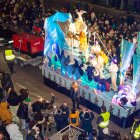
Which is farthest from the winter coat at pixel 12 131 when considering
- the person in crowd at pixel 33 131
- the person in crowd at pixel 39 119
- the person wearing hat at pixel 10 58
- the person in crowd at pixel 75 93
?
the person wearing hat at pixel 10 58

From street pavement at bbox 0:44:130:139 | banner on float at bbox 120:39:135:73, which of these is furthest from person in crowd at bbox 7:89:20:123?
banner on float at bbox 120:39:135:73

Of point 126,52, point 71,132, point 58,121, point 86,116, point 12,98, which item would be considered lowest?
point 71,132

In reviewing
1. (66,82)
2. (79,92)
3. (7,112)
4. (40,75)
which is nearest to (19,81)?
(40,75)

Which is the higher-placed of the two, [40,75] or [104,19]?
[104,19]

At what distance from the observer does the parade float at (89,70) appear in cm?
1398

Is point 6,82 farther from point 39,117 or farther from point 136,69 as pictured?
point 136,69

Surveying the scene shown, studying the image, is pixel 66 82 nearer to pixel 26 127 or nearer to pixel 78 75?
pixel 78 75

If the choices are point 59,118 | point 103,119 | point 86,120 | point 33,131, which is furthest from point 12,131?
point 103,119

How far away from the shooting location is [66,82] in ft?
53.4

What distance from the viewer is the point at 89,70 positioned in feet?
49.6

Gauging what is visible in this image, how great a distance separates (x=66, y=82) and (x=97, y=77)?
6.16ft

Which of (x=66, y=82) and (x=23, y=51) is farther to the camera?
(x=23, y=51)

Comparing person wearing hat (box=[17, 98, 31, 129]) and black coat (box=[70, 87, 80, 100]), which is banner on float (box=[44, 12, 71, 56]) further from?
person wearing hat (box=[17, 98, 31, 129])

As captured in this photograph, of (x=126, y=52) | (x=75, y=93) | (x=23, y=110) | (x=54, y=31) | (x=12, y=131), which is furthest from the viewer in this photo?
(x=54, y=31)
